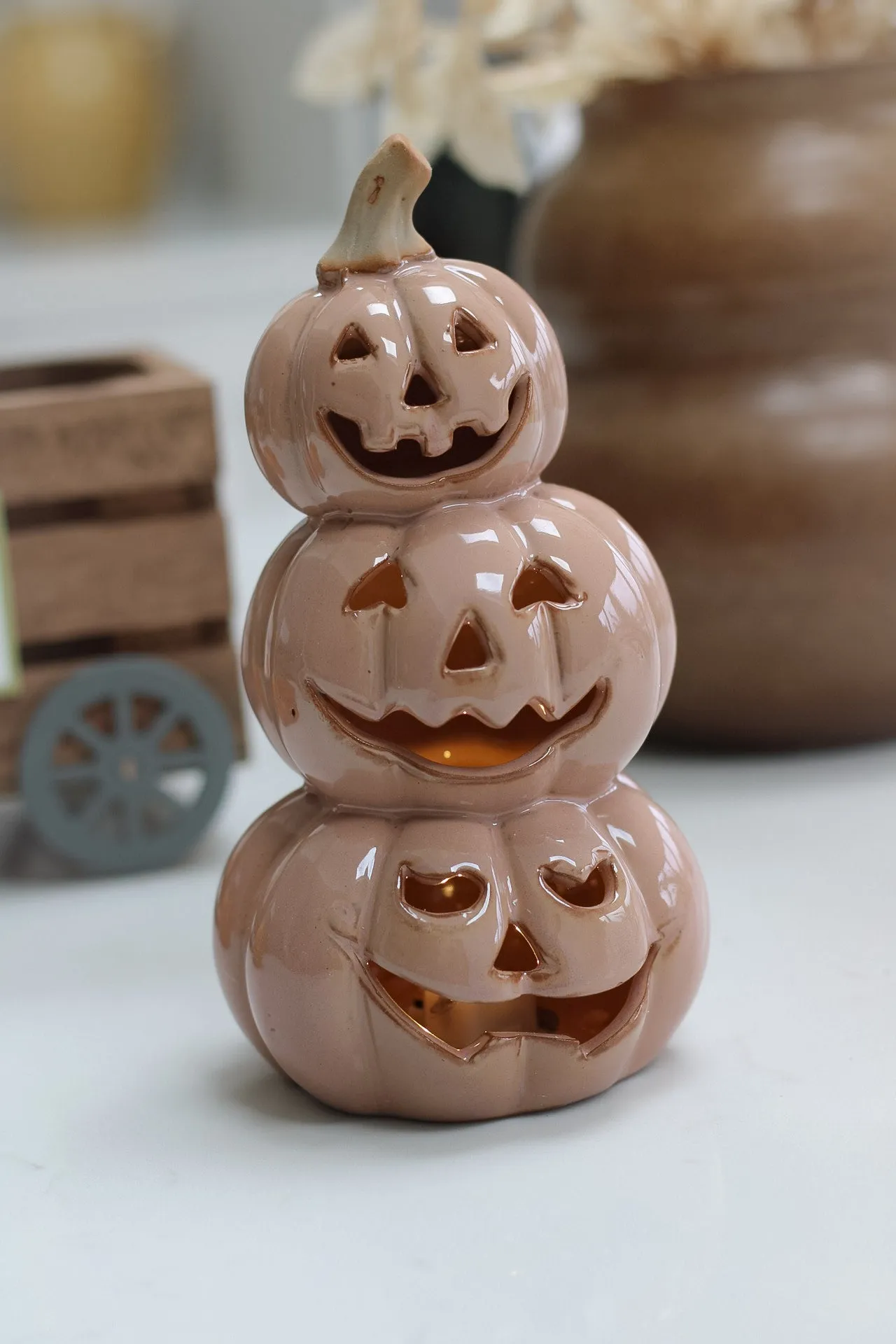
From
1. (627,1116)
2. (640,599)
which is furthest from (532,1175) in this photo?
(640,599)

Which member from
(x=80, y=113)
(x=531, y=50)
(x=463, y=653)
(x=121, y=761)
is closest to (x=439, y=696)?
(x=463, y=653)

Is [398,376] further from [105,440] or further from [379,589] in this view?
[105,440]

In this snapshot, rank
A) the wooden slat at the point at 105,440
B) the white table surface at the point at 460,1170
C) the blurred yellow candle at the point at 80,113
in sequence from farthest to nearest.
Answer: the blurred yellow candle at the point at 80,113 → the wooden slat at the point at 105,440 → the white table surface at the point at 460,1170

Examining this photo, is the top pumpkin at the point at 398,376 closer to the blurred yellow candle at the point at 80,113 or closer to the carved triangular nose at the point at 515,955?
the carved triangular nose at the point at 515,955

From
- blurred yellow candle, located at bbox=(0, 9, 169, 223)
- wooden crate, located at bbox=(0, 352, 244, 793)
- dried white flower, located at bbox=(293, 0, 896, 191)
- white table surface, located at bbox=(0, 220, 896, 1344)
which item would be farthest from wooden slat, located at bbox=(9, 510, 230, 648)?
blurred yellow candle, located at bbox=(0, 9, 169, 223)

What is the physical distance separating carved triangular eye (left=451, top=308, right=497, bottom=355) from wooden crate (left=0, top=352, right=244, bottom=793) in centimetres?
30

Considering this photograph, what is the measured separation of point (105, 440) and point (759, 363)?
1.04 ft

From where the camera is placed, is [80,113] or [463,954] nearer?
[463,954]

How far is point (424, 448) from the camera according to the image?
0.48 m

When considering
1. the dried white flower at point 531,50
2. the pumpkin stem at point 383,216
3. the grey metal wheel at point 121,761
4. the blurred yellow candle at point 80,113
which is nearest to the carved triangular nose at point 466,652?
the pumpkin stem at point 383,216

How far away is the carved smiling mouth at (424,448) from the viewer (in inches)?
19.2

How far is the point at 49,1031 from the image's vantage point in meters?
0.60

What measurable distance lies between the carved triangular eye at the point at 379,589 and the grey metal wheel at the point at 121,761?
0.96 ft

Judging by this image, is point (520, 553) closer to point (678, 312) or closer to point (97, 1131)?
point (97, 1131)
